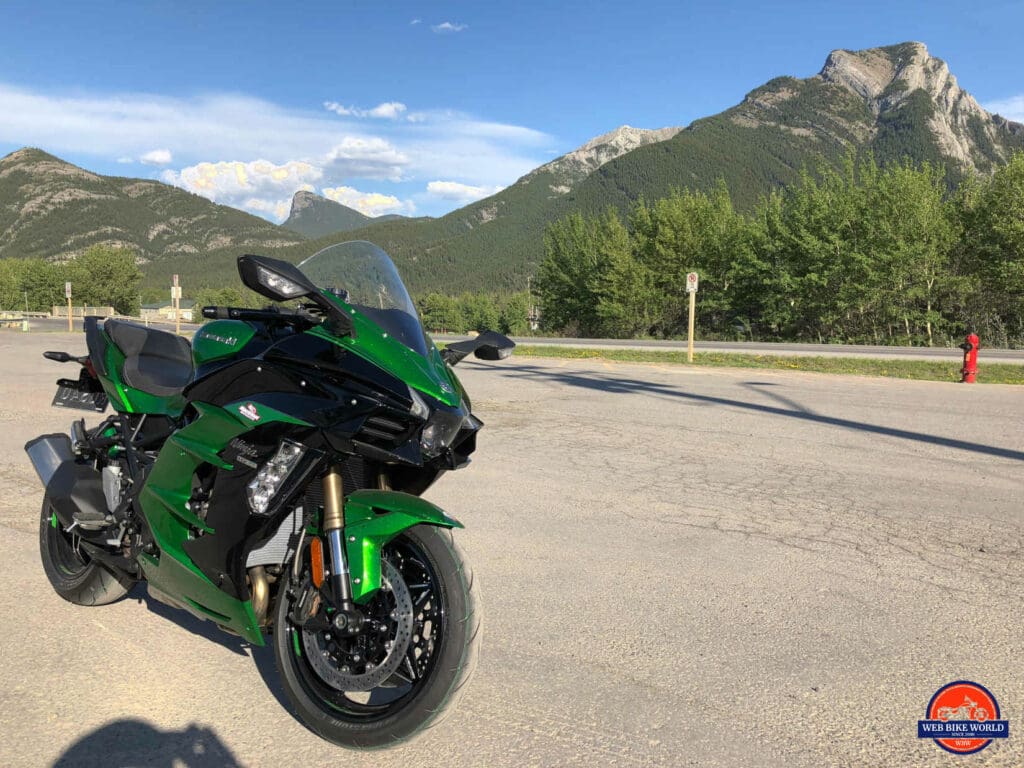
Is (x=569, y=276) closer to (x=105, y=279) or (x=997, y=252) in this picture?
(x=997, y=252)

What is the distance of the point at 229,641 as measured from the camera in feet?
10.9

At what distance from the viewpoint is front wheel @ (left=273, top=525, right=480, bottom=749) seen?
2318 mm

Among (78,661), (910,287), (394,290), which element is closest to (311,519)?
(394,290)

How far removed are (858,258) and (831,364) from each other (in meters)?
14.8

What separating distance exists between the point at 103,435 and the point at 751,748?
336cm

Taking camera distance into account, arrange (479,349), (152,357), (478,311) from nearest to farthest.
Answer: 1. (479,349)
2. (152,357)
3. (478,311)

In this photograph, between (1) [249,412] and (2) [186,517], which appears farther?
(2) [186,517]

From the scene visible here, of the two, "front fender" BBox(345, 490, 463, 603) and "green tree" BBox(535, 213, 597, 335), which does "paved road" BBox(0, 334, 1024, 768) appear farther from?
"green tree" BBox(535, 213, 597, 335)

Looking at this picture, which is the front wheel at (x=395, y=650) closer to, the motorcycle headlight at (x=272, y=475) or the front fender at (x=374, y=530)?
the front fender at (x=374, y=530)

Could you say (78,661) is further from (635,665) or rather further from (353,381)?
(635,665)

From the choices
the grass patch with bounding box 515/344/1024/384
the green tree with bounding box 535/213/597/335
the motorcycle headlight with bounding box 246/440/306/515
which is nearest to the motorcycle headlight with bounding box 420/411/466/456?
the motorcycle headlight with bounding box 246/440/306/515

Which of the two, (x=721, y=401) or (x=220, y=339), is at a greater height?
(x=220, y=339)

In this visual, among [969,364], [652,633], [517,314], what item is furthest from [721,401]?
[517,314]

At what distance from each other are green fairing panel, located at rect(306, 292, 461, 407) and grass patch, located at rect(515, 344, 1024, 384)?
16658mm
